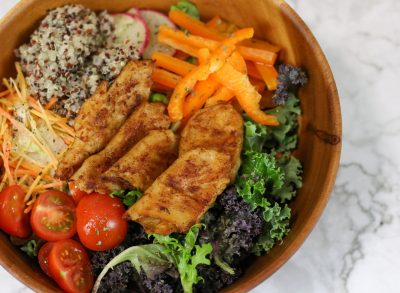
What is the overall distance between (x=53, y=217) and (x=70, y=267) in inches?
11.2

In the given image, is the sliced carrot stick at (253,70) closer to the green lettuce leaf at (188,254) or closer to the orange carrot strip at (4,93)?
the green lettuce leaf at (188,254)

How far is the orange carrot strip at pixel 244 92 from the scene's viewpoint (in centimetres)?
335

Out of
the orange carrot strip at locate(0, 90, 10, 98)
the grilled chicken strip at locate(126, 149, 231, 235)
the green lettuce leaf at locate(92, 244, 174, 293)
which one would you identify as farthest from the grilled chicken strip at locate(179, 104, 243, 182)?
the orange carrot strip at locate(0, 90, 10, 98)

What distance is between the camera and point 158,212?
3.12 m

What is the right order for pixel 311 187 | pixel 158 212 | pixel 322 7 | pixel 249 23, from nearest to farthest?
pixel 158 212
pixel 311 187
pixel 249 23
pixel 322 7

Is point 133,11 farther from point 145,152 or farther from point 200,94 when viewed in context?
point 145,152

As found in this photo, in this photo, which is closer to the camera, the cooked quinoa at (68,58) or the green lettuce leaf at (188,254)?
the green lettuce leaf at (188,254)

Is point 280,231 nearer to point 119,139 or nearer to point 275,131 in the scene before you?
point 275,131

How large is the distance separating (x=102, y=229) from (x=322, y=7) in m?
2.05

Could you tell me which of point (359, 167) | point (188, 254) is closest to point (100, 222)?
point (188, 254)

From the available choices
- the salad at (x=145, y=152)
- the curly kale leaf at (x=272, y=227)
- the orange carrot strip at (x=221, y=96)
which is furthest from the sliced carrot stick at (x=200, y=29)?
the curly kale leaf at (x=272, y=227)

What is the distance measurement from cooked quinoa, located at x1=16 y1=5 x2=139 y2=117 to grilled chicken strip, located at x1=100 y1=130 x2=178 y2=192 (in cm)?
45

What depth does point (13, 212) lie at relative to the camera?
130 inches

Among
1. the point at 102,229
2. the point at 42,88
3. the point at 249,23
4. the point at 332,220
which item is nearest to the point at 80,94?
the point at 42,88
